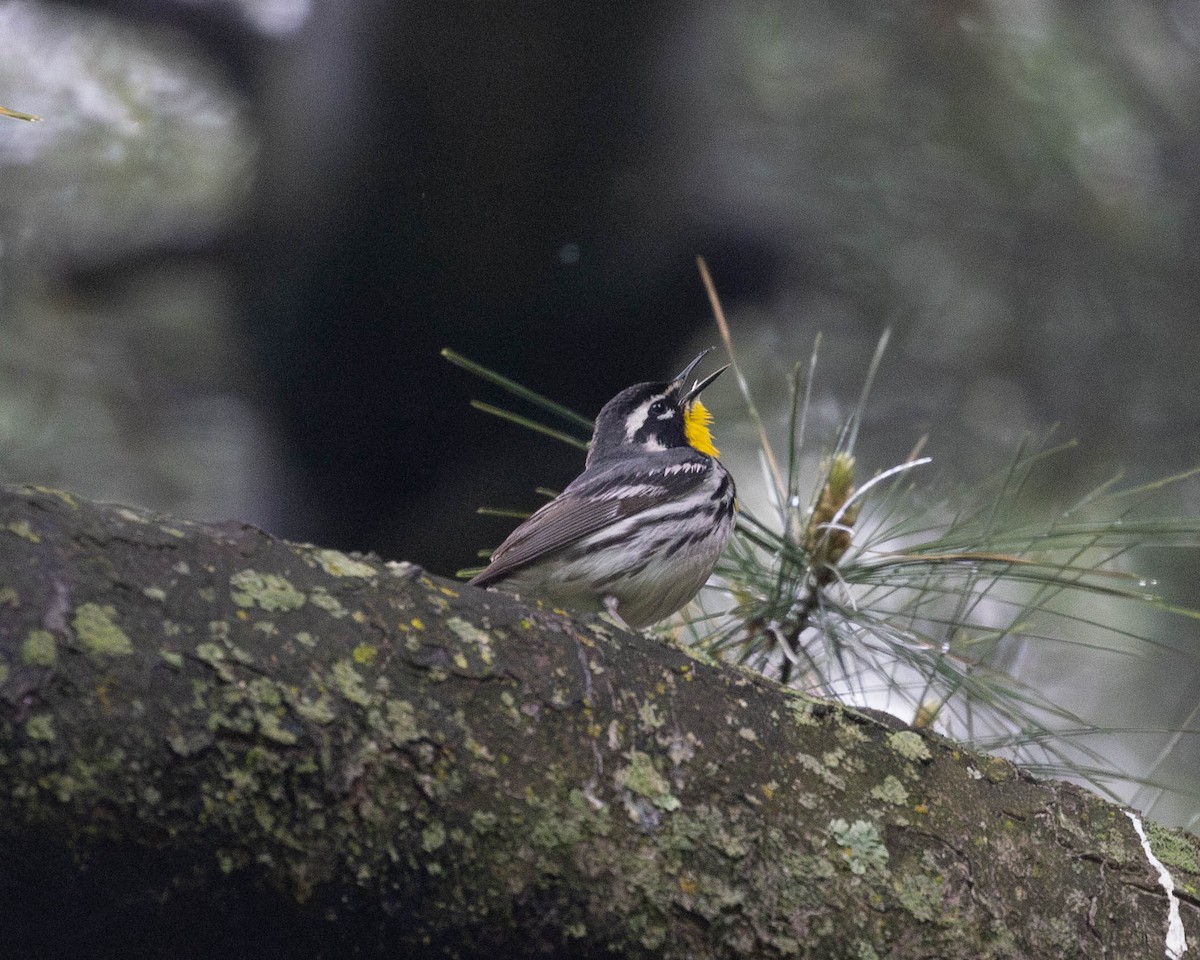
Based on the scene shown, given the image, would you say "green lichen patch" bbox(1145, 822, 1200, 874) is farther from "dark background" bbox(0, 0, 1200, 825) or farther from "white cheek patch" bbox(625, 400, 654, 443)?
"dark background" bbox(0, 0, 1200, 825)

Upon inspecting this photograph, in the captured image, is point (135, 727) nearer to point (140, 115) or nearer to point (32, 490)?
point (32, 490)

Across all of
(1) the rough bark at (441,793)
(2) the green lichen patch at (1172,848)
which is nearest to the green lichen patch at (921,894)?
(1) the rough bark at (441,793)

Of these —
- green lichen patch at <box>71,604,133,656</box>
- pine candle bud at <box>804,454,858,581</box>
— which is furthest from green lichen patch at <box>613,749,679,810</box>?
pine candle bud at <box>804,454,858,581</box>

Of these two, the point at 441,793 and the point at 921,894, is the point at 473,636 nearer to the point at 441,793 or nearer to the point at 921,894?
the point at 441,793

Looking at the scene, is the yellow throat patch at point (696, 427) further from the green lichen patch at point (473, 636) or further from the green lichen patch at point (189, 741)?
the green lichen patch at point (189, 741)

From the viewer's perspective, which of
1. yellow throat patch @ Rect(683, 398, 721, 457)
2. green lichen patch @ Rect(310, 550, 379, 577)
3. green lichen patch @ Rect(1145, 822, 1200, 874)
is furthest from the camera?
yellow throat patch @ Rect(683, 398, 721, 457)

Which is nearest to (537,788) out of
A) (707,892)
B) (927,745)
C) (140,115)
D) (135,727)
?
(707,892)
